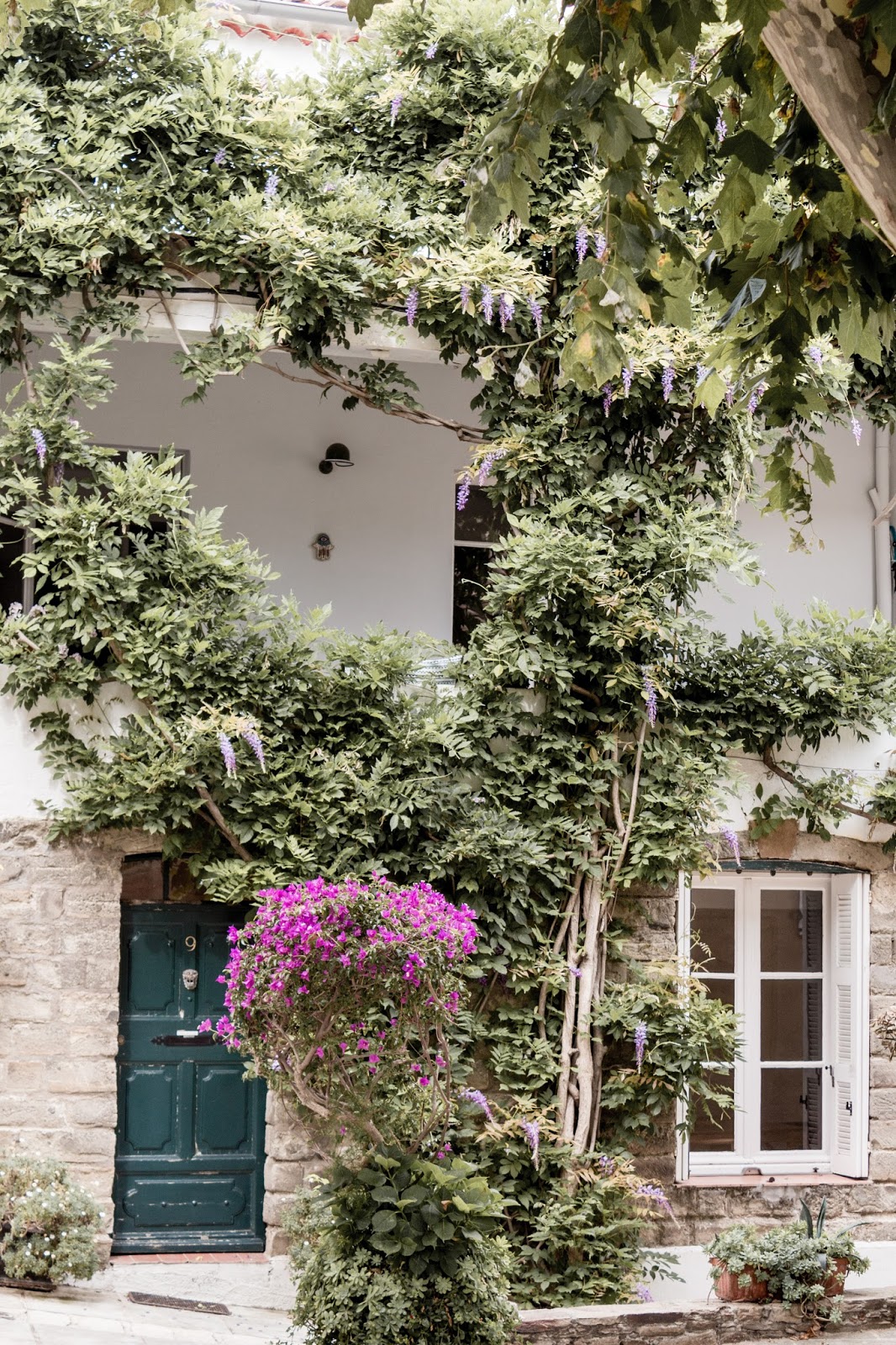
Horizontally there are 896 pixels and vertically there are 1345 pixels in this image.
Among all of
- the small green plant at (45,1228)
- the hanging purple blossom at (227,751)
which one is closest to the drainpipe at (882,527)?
the hanging purple blossom at (227,751)

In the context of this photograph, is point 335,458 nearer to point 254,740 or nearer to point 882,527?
point 254,740

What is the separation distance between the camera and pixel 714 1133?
8.71 metres

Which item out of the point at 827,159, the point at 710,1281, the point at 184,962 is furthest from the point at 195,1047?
the point at 827,159

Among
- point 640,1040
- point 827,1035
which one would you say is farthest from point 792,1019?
point 640,1040

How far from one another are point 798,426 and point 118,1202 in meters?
5.65

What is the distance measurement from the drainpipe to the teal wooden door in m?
4.90

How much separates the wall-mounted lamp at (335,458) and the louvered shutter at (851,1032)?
3.93 m

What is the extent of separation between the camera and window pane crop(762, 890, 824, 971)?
8.91 m

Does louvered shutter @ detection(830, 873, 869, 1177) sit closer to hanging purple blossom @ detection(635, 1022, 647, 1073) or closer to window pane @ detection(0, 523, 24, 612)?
hanging purple blossom @ detection(635, 1022, 647, 1073)

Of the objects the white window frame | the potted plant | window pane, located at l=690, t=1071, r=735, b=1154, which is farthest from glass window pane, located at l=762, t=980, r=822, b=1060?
the potted plant

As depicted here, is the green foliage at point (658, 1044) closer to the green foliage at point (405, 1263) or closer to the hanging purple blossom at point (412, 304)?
the green foliage at point (405, 1263)

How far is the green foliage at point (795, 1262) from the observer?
687 centimetres

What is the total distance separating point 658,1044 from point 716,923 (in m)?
1.09

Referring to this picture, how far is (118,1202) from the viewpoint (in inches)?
309
